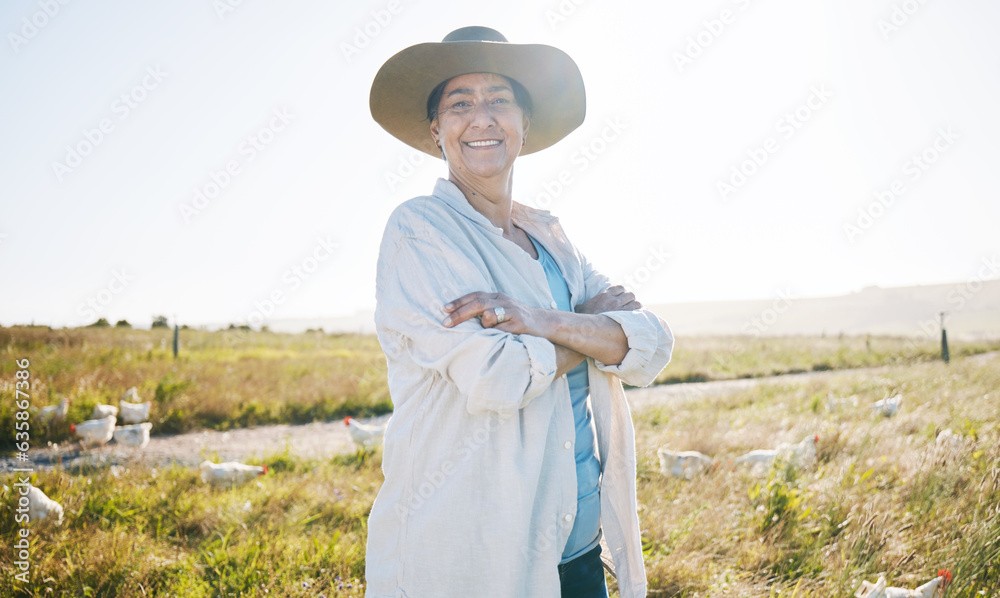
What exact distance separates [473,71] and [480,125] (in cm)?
25

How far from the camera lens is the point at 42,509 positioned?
11.3 ft

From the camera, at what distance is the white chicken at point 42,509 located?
11.1 feet

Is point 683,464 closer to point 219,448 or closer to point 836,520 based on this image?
point 836,520

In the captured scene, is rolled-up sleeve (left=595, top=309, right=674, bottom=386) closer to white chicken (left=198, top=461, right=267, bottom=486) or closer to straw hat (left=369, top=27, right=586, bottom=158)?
straw hat (left=369, top=27, right=586, bottom=158)

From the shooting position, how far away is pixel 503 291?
1705 millimetres

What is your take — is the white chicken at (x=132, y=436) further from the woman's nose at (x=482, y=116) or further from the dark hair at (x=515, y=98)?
the woman's nose at (x=482, y=116)

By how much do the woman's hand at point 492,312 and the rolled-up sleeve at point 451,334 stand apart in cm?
2

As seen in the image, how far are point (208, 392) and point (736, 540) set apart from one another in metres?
8.05

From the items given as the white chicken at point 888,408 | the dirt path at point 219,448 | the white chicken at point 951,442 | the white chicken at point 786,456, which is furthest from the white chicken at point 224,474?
the white chicken at point 888,408

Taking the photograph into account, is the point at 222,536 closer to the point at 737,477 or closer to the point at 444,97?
the point at 444,97

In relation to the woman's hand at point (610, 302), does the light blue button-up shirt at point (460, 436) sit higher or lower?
lower

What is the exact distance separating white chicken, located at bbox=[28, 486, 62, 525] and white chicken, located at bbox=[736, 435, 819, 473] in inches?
192

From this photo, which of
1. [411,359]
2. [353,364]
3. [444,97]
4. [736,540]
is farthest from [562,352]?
[353,364]

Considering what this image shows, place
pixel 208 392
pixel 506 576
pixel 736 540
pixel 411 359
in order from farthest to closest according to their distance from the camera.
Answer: pixel 208 392 < pixel 736 540 < pixel 411 359 < pixel 506 576
